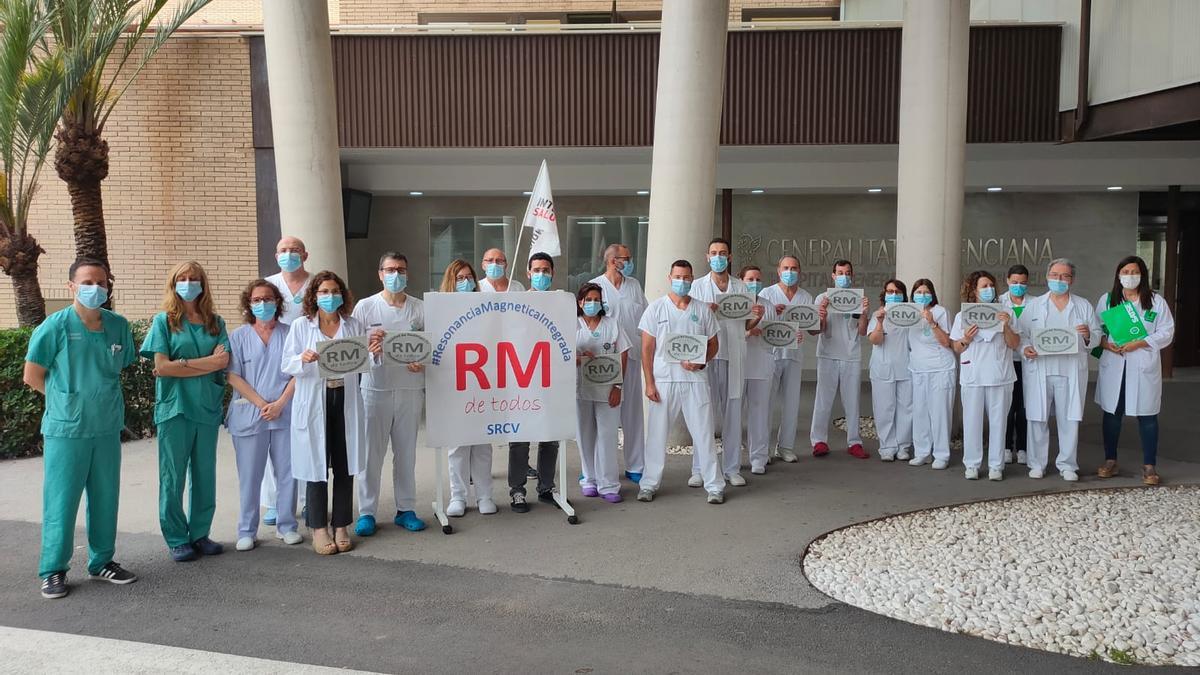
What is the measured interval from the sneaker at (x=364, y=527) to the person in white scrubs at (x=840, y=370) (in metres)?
5.00

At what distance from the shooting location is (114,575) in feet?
19.1

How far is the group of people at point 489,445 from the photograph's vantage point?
577 cm

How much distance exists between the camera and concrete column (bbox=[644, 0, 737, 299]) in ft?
31.3

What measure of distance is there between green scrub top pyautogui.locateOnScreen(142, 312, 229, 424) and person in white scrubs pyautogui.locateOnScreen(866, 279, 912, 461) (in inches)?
254

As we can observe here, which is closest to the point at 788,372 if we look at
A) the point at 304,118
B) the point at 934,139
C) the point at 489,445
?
the point at 934,139

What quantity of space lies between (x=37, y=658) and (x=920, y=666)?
177 inches

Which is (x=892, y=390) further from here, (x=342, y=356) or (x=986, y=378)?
(x=342, y=356)

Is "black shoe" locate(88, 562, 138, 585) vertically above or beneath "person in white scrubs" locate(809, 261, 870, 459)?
beneath

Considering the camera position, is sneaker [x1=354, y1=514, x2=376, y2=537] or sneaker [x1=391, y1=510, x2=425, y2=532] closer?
sneaker [x1=354, y1=514, x2=376, y2=537]

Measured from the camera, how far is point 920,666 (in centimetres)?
465

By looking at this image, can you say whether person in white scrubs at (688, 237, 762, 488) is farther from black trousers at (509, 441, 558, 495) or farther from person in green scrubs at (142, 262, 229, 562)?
person in green scrubs at (142, 262, 229, 562)

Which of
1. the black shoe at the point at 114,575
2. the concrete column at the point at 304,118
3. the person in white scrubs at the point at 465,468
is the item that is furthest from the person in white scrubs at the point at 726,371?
the black shoe at the point at 114,575

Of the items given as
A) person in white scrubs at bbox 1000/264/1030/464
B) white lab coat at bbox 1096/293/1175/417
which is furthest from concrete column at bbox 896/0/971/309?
white lab coat at bbox 1096/293/1175/417

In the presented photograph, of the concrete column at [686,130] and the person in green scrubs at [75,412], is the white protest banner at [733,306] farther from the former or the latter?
the person in green scrubs at [75,412]
